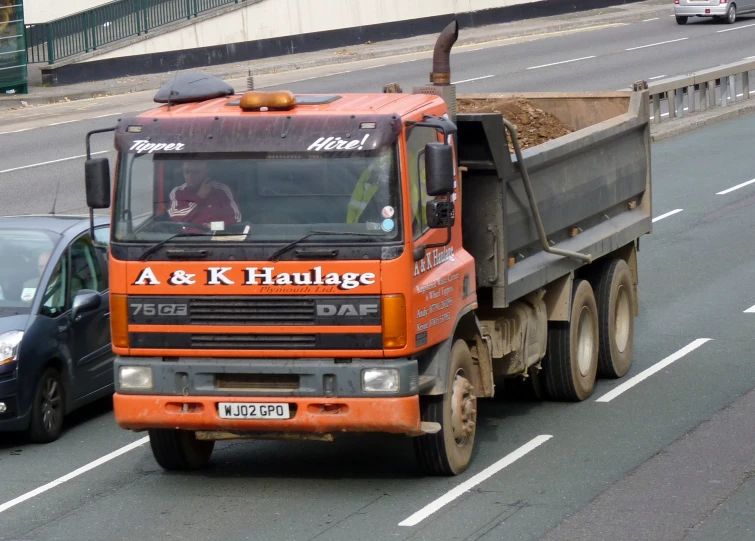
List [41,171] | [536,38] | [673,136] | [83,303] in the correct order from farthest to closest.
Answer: [536,38] → [673,136] → [41,171] → [83,303]

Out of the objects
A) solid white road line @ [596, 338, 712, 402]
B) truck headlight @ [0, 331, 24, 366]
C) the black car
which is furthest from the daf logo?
solid white road line @ [596, 338, 712, 402]

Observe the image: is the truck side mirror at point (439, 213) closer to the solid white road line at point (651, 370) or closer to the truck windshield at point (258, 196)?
the truck windshield at point (258, 196)

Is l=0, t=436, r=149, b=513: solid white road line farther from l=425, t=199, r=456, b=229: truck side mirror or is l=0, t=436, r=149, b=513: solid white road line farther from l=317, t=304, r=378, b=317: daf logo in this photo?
l=425, t=199, r=456, b=229: truck side mirror

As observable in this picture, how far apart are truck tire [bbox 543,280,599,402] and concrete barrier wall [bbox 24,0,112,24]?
30.8 meters

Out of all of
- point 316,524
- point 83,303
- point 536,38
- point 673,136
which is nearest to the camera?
point 316,524

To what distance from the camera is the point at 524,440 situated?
390 inches

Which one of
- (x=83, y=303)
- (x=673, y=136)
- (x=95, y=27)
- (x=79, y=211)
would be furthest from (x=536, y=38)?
(x=83, y=303)

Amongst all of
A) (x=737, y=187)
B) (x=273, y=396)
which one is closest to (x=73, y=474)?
(x=273, y=396)

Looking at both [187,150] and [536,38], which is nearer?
[187,150]

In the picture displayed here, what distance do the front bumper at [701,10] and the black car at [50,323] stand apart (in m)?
35.7

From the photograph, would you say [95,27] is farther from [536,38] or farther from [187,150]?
[187,150]

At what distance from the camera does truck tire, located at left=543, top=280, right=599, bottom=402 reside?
10.8 m

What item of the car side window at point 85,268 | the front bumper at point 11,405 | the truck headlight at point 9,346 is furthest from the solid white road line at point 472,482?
the car side window at point 85,268

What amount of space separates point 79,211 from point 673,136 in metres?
12.1
